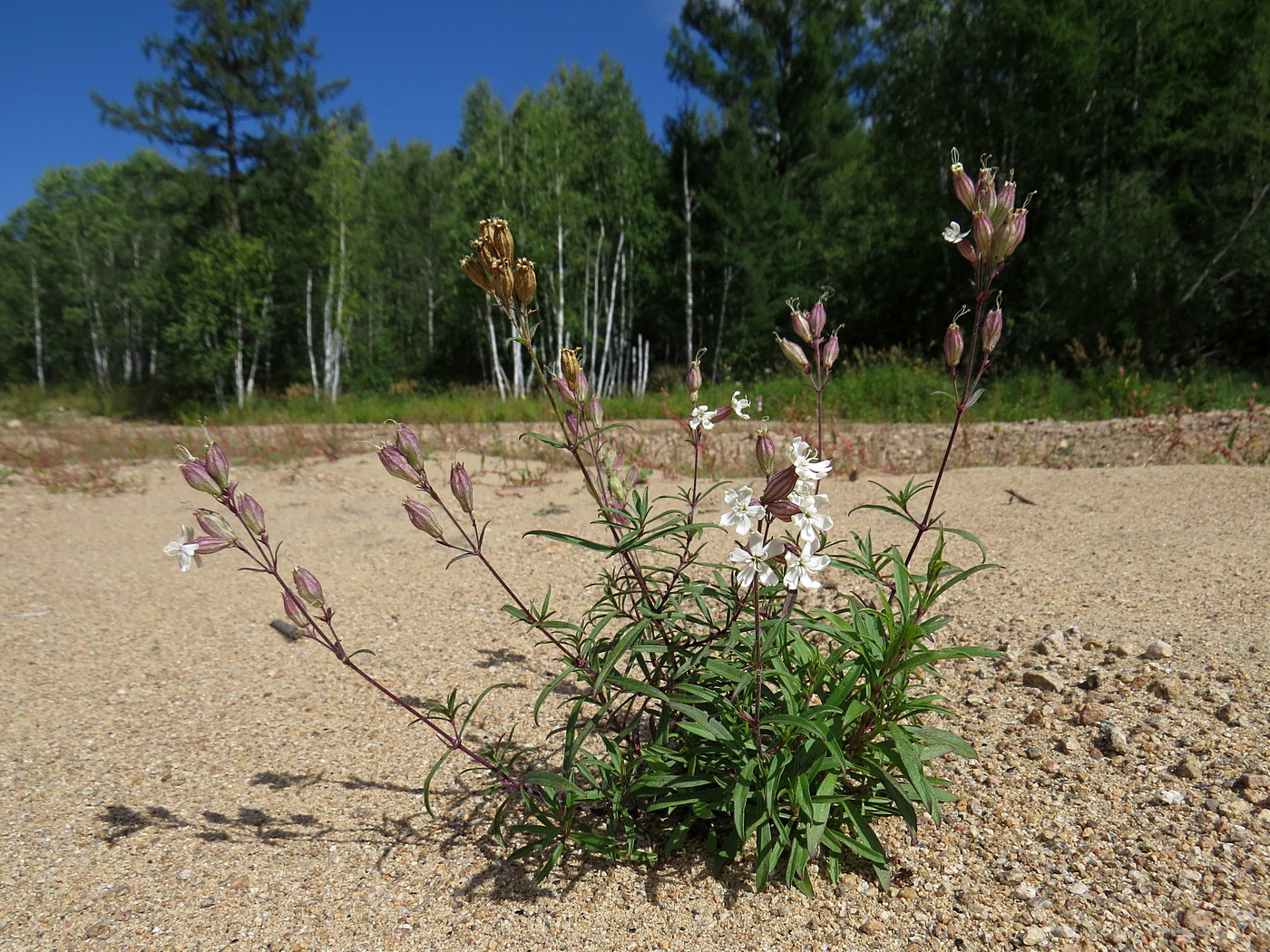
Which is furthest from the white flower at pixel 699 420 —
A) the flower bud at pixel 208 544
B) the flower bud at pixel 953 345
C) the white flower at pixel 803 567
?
the flower bud at pixel 208 544

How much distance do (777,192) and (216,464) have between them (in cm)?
2080

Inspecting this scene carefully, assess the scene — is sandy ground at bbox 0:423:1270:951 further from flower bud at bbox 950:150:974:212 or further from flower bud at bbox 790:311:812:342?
flower bud at bbox 950:150:974:212

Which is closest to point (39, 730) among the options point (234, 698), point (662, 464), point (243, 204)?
point (234, 698)

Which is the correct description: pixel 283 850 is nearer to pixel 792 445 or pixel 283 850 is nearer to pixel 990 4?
pixel 792 445

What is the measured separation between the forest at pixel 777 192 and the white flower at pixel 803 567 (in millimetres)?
12192

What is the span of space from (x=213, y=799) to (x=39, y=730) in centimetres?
87

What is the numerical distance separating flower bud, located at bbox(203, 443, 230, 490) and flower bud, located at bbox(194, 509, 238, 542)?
0.07 m

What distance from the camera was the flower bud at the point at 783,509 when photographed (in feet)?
3.82

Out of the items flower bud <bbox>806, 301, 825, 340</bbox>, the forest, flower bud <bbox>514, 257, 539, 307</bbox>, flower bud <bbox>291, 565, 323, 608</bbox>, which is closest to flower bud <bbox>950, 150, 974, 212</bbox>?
flower bud <bbox>806, 301, 825, 340</bbox>

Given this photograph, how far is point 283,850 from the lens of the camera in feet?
5.76

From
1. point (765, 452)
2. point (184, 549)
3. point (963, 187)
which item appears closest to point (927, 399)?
point (963, 187)

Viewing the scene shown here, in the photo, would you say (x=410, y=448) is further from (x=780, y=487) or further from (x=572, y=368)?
(x=780, y=487)

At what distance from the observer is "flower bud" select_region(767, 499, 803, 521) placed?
116 cm

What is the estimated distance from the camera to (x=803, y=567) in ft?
3.87
